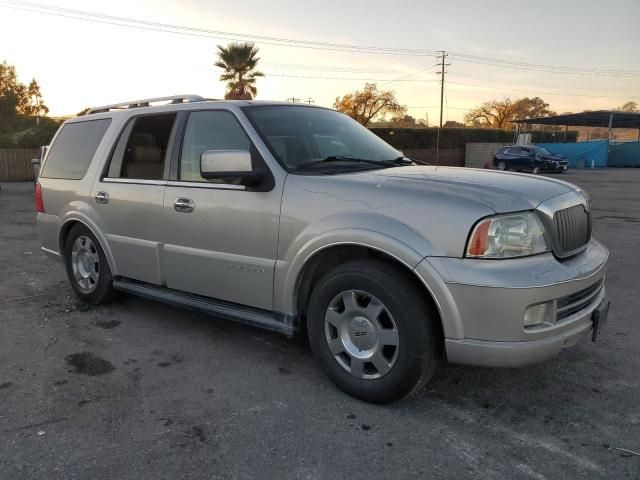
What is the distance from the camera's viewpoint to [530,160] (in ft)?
102

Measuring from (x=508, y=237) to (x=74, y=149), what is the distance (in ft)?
14.1

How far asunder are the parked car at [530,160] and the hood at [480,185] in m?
29.6

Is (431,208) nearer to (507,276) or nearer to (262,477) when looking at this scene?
(507,276)

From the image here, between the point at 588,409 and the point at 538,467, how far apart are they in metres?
0.77

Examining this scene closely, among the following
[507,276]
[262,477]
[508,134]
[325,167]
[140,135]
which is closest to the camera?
[262,477]

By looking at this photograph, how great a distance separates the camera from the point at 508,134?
160ft

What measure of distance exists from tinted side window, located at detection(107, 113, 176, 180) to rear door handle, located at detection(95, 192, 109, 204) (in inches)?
6.7

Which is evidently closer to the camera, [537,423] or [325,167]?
[537,423]

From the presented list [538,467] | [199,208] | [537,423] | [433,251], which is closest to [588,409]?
[537,423]

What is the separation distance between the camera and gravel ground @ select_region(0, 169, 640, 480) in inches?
103

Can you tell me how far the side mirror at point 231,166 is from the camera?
11.4ft

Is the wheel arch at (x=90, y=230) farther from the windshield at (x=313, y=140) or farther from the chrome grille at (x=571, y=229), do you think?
the chrome grille at (x=571, y=229)

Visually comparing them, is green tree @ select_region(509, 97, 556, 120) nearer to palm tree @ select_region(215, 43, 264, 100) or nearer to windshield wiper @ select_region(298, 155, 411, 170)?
palm tree @ select_region(215, 43, 264, 100)

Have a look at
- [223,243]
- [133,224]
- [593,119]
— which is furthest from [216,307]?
[593,119]
